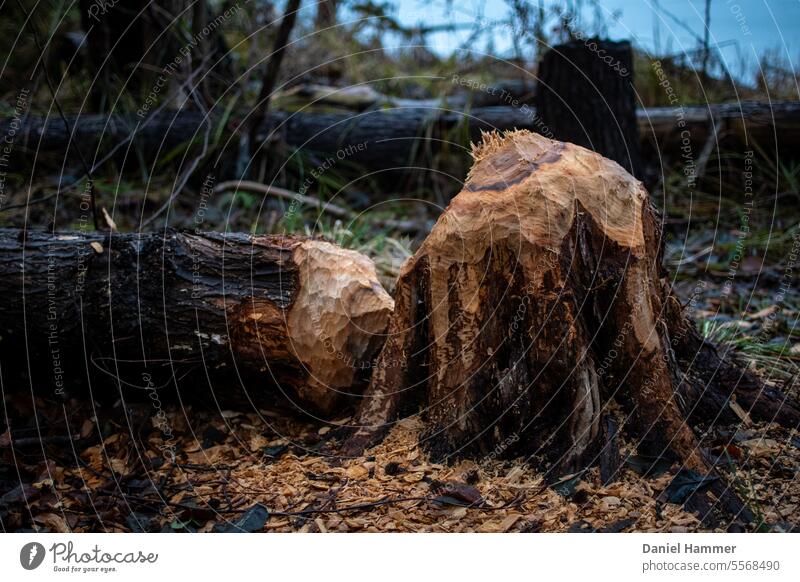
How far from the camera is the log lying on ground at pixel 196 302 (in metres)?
2.44

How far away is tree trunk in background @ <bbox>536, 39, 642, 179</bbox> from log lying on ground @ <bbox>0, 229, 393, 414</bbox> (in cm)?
191

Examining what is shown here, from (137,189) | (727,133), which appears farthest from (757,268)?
(137,189)

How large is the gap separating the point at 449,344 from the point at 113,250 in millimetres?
1176

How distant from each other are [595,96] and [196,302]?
2440 mm

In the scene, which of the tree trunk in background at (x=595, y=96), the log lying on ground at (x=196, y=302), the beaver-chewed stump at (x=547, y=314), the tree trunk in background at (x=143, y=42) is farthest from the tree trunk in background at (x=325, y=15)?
the beaver-chewed stump at (x=547, y=314)

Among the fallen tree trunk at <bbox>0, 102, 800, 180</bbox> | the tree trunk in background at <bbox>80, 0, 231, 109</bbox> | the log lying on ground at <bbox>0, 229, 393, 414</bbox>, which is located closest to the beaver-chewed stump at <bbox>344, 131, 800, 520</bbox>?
the log lying on ground at <bbox>0, 229, 393, 414</bbox>

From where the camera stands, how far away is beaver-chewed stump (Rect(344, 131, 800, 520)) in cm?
203

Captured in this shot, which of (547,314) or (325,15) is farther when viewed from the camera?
(325,15)

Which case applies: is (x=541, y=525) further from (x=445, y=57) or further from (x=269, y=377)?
(x=445, y=57)

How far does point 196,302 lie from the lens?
244 cm

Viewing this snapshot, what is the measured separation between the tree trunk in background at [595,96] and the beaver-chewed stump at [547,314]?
1.74 m

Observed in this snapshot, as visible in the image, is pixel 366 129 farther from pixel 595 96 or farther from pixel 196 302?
pixel 196 302

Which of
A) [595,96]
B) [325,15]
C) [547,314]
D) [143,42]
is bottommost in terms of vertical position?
[547,314]

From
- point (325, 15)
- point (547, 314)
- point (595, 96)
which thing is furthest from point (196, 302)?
point (325, 15)
